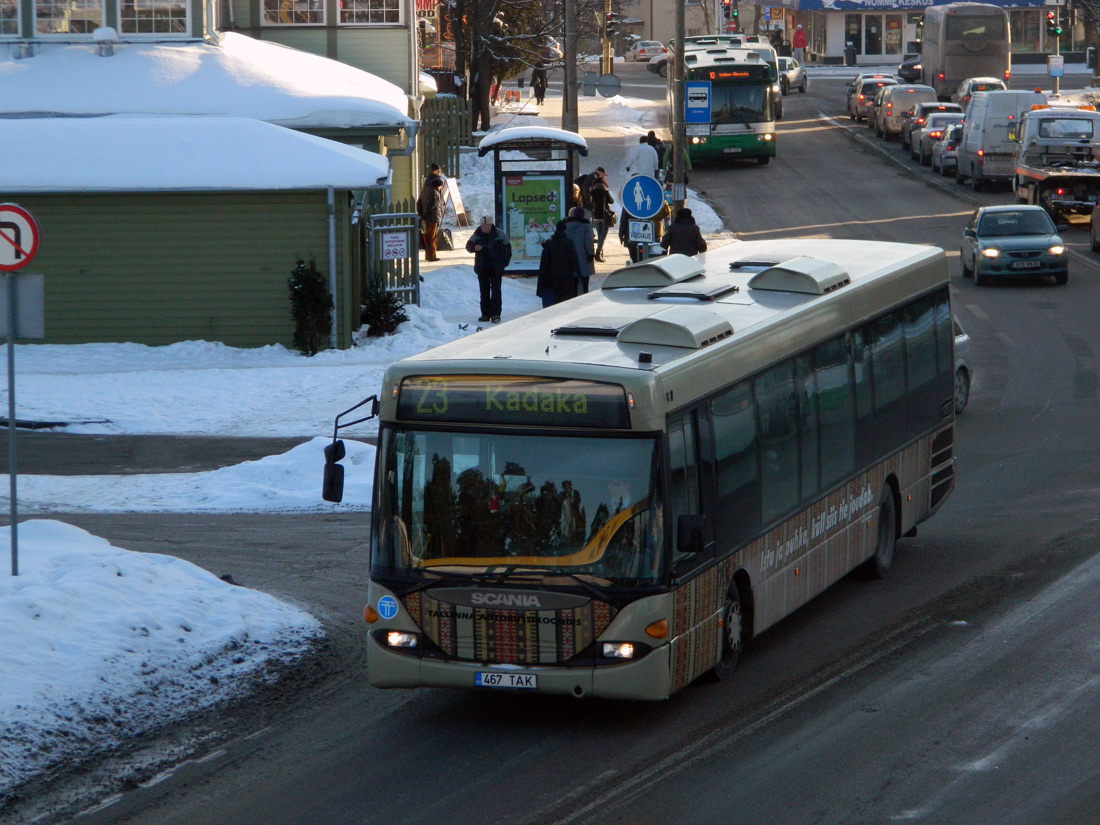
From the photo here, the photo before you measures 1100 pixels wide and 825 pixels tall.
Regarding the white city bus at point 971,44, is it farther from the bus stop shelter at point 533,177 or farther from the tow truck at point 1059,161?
the bus stop shelter at point 533,177

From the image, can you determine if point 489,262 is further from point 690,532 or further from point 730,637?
point 690,532

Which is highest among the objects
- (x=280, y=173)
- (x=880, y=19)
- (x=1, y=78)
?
(x=880, y=19)

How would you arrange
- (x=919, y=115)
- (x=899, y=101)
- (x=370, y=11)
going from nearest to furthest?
(x=370, y=11) → (x=919, y=115) → (x=899, y=101)

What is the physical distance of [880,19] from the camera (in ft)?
312

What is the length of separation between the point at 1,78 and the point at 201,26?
3920 mm

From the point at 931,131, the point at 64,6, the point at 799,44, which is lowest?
the point at 931,131

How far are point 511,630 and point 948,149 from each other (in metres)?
40.7

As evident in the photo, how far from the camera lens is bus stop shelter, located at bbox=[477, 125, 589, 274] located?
97.8ft

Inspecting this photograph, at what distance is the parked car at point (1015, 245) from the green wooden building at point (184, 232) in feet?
39.3

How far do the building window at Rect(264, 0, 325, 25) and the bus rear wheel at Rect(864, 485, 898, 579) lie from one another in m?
25.1

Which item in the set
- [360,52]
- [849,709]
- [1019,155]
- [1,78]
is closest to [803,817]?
[849,709]

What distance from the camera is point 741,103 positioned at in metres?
48.2

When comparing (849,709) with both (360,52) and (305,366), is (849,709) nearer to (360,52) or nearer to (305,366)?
(305,366)

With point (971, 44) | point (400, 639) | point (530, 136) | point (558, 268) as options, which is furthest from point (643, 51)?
point (400, 639)
